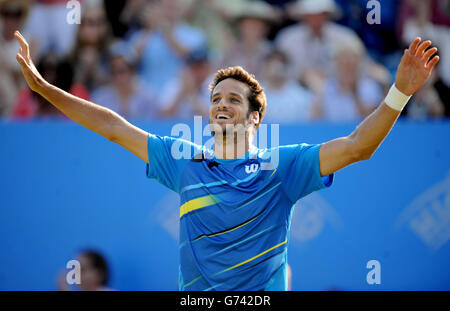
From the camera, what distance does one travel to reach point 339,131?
685 cm

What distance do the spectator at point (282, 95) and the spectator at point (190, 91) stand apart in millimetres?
780

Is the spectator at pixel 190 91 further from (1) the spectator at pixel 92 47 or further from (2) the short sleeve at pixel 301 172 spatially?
(2) the short sleeve at pixel 301 172

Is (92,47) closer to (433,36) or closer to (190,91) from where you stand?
(190,91)

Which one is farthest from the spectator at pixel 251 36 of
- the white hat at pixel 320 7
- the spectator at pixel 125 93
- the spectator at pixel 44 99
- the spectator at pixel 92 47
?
the spectator at pixel 44 99

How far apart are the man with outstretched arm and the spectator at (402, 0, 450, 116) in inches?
149

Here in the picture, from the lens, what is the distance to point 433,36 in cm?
773

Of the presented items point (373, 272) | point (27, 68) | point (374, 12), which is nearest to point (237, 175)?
point (27, 68)

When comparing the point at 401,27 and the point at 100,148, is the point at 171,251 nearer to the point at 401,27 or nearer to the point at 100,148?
the point at 100,148

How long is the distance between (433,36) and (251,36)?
235 cm

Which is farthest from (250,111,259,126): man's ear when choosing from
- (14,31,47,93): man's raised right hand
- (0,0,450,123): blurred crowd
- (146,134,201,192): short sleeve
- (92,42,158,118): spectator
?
(92,42,158,118): spectator

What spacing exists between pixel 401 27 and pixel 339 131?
6.74 feet

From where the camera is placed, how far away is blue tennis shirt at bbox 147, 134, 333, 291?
12.3 ft

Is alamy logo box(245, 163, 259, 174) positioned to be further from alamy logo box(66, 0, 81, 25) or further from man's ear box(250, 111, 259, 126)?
alamy logo box(66, 0, 81, 25)
